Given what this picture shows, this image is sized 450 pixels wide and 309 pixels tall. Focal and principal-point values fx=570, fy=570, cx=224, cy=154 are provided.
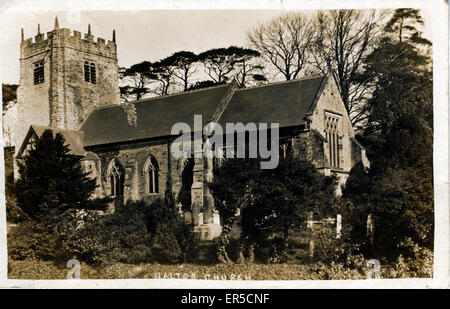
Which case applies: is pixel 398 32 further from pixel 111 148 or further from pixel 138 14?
pixel 111 148

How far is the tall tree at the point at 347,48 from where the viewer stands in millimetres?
21438

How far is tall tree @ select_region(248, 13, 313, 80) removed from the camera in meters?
21.0

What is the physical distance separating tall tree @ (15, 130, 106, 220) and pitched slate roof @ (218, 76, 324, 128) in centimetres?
633

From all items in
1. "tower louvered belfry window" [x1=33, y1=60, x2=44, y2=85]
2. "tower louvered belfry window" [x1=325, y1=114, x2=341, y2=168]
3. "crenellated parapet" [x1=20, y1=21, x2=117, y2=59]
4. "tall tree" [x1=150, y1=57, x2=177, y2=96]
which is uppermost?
"crenellated parapet" [x1=20, y1=21, x2=117, y2=59]

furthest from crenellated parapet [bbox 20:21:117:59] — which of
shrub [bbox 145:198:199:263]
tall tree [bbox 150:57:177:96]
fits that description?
shrub [bbox 145:198:199:263]

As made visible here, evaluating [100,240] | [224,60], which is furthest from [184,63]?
[100,240]

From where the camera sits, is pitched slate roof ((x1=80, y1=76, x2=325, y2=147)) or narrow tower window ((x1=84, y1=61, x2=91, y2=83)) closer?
pitched slate roof ((x1=80, y1=76, x2=325, y2=147))

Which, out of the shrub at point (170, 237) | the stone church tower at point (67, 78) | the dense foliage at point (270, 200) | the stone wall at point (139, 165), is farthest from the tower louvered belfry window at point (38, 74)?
the dense foliage at point (270, 200)

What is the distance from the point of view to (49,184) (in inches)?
802

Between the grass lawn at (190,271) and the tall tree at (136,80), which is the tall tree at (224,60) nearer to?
the tall tree at (136,80)

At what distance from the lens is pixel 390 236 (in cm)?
1812

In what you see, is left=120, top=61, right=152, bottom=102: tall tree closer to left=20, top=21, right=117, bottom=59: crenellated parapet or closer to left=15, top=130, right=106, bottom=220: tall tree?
left=20, top=21, right=117, bottom=59: crenellated parapet
